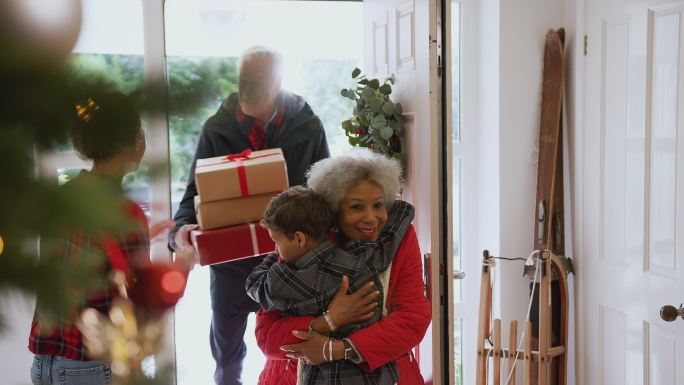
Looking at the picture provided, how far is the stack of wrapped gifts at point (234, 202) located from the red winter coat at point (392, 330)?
38 cm

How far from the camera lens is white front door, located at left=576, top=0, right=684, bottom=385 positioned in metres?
2.44

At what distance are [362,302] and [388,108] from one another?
828mm

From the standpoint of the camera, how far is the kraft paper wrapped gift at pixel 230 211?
255cm

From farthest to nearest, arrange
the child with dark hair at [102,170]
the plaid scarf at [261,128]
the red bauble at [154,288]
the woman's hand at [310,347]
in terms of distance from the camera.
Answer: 1. the plaid scarf at [261,128]
2. the woman's hand at [310,347]
3. the red bauble at [154,288]
4. the child with dark hair at [102,170]

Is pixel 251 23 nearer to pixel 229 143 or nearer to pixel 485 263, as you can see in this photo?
pixel 229 143

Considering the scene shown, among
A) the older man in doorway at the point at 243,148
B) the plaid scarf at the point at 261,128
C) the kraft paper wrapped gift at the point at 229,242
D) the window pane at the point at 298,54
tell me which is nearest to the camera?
the kraft paper wrapped gift at the point at 229,242

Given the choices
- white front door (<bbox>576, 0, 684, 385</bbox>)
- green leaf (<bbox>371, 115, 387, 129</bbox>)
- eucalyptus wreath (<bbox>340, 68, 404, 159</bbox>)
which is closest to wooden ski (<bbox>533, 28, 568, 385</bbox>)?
white front door (<bbox>576, 0, 684, 385</bbox>)

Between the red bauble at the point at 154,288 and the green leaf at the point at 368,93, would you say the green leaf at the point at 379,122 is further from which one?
the red bauble at the point at 154,288

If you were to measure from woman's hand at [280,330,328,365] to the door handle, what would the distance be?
1.16m

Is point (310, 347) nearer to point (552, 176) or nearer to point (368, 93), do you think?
point (368, 93)

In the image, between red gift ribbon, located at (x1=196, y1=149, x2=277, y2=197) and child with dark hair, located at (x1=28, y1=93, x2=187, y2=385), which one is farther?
red gift ribbon, located at (x1=196, y1=149, x2=277, y2=197)

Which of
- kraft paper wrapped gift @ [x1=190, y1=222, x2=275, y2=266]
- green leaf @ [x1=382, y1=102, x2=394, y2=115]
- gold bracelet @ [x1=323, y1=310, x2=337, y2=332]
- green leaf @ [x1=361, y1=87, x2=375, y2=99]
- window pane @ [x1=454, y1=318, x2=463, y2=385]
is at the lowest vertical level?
window pane @ [x1=454, y1=318, x2=463, y2=385]

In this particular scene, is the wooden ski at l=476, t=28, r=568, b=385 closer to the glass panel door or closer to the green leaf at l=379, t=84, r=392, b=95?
the glass panel door

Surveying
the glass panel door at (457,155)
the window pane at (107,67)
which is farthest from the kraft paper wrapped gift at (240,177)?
the window pane at (107,67)
